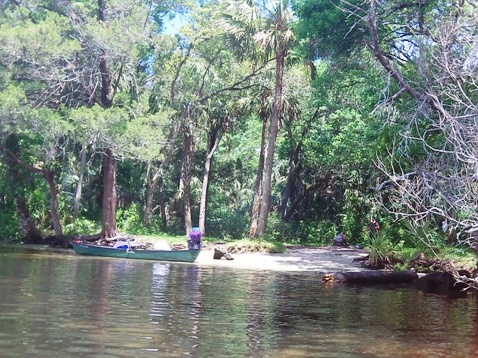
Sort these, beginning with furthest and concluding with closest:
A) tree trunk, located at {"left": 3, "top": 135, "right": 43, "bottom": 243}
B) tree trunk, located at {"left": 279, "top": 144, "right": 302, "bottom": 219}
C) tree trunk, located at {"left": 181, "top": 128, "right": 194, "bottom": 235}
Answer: tree trunk, located at {"left": 279, "top": 144, "right": 302, "bottom": 219}, tree trunk, located at {"left": 181, "top": 128, "right": 194, "bottom": 235}, tree trunk, located at {"left": 3, "top": 135, "right": 43, "bottom": 243}

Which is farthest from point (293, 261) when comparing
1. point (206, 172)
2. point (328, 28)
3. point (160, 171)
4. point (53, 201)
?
point (53, 201)

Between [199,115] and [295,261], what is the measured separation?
1268cm

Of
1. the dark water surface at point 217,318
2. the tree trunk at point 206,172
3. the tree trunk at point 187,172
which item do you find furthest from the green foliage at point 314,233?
the dark water surface at point 217,318

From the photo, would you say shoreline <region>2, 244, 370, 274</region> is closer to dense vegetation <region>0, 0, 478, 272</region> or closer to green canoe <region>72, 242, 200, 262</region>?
green canoe <region>72, 242, 200, 262</region>

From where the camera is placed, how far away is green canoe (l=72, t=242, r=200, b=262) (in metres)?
24.1

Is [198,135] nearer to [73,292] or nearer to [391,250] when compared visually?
[391,250]

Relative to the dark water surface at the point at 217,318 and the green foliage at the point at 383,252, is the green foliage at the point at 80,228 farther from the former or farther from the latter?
the green foliage at the point at 383,252

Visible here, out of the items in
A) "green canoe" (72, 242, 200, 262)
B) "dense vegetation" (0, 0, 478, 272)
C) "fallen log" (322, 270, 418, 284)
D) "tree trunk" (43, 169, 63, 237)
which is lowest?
"fallen log" (322, 270, 418, 284)

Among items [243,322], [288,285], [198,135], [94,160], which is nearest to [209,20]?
[198,135]

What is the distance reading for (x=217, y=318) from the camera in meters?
11.4

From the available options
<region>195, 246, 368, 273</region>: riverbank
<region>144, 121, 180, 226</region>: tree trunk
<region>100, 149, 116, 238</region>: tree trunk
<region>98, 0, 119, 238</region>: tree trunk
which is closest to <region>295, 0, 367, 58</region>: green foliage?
<region>195, 246, 368, 273</region>: riverbank

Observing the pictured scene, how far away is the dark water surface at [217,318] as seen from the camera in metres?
8.95

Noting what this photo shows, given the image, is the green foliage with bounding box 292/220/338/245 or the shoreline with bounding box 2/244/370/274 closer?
the shoreline with bounding box 2/244/370/274

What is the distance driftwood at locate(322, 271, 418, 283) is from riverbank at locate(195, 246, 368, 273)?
8.15ft
